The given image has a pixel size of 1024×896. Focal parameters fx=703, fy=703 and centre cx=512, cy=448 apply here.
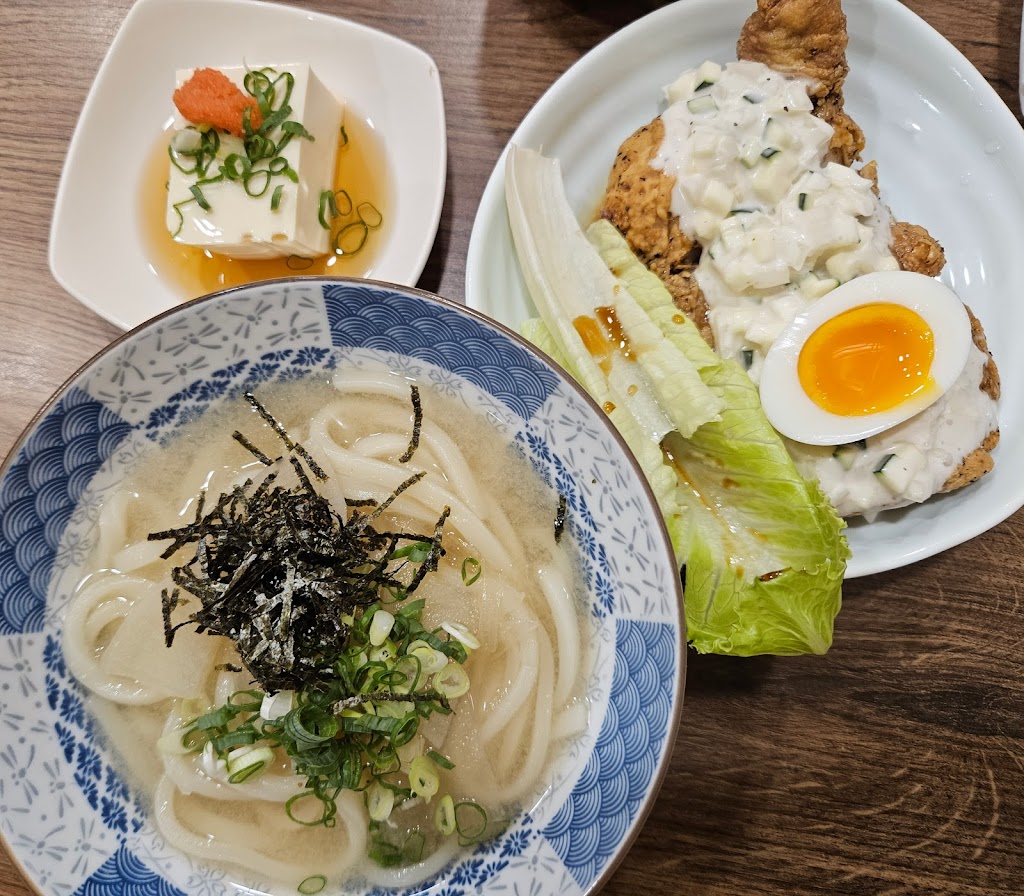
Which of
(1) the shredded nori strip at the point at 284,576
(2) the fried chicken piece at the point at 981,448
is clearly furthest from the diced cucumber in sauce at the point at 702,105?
(1) the shredded nori strip at the point at 284,576

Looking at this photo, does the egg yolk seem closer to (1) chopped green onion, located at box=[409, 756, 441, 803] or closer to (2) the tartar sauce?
(2) the tartar sauce

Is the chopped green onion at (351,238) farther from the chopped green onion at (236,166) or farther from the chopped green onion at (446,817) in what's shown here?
the chopped green onion at (446,817)

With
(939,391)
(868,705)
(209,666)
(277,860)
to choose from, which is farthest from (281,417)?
(868,705)

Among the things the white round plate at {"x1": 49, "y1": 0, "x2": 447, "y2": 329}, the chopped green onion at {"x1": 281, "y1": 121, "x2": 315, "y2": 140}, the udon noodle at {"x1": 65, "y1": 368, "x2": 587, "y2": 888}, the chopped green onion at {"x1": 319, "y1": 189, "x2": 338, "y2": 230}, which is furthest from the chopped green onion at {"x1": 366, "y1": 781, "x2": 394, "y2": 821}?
the chopped green onion at {"x1": 281, "y1": 121, "x2": 315, "y2": 140}

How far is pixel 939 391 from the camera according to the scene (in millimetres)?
1595

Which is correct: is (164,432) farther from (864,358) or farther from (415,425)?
(864,358)

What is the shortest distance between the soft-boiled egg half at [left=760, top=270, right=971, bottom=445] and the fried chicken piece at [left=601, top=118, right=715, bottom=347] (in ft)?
0.73

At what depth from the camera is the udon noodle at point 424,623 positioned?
4.69 ft

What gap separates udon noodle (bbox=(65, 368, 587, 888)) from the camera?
143cm

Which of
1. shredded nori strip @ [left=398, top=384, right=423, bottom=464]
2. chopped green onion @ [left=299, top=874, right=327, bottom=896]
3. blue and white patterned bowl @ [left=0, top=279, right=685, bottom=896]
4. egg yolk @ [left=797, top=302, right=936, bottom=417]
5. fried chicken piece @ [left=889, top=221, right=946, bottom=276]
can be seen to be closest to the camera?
blue and white patterned bowl @ [left=0, top=279, right=685, bottom=896]

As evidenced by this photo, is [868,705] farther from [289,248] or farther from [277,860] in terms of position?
[289,248]

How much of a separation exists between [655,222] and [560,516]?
30.5 inches

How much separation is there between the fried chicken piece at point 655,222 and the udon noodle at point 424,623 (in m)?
0.62

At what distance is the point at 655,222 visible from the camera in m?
1.72
